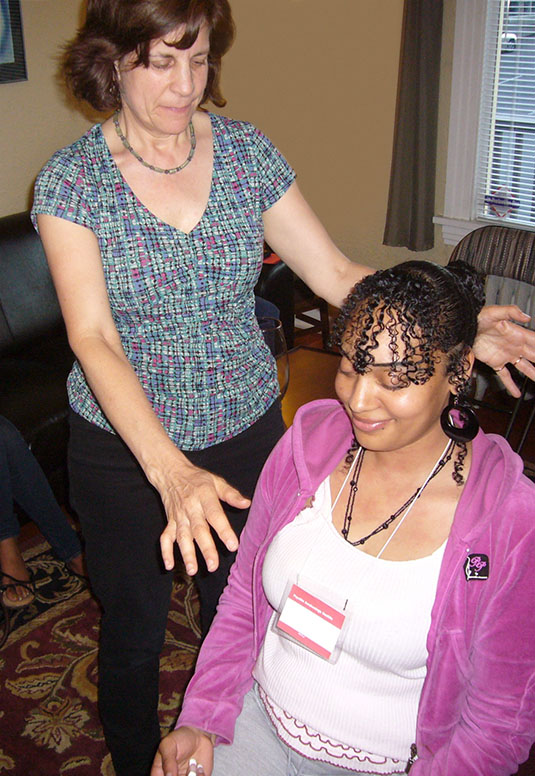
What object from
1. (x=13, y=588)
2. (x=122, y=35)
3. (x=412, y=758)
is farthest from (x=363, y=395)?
(x=13, y=588)

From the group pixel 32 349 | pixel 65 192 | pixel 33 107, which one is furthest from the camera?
pixel 33 107

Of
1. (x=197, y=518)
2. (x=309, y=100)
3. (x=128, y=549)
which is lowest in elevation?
(x=128, y=549)

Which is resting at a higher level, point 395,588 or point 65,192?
point 65,192

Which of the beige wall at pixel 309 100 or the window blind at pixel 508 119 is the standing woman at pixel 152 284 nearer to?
the beige wall at pixel 309 100

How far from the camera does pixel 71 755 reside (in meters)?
2.36

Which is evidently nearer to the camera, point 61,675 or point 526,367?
point 526,367

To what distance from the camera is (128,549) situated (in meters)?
1.75

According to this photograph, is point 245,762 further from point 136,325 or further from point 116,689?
point 136,325

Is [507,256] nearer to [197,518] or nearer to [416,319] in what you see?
[416,319]

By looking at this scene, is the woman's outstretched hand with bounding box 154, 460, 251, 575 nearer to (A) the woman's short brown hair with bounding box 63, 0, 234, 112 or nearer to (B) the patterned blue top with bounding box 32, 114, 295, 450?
(B) the patterned blue top with bounding box 32, 114, 295, 450

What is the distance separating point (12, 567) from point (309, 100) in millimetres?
3517

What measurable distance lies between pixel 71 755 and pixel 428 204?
3.52 m

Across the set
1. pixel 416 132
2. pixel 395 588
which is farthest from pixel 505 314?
pixel 416 132

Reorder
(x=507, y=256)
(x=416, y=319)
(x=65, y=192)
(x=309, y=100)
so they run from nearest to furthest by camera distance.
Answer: (x=416, y=319) → (x=65, y=192) → (x=507, y=256) → (x=309, y=100)
